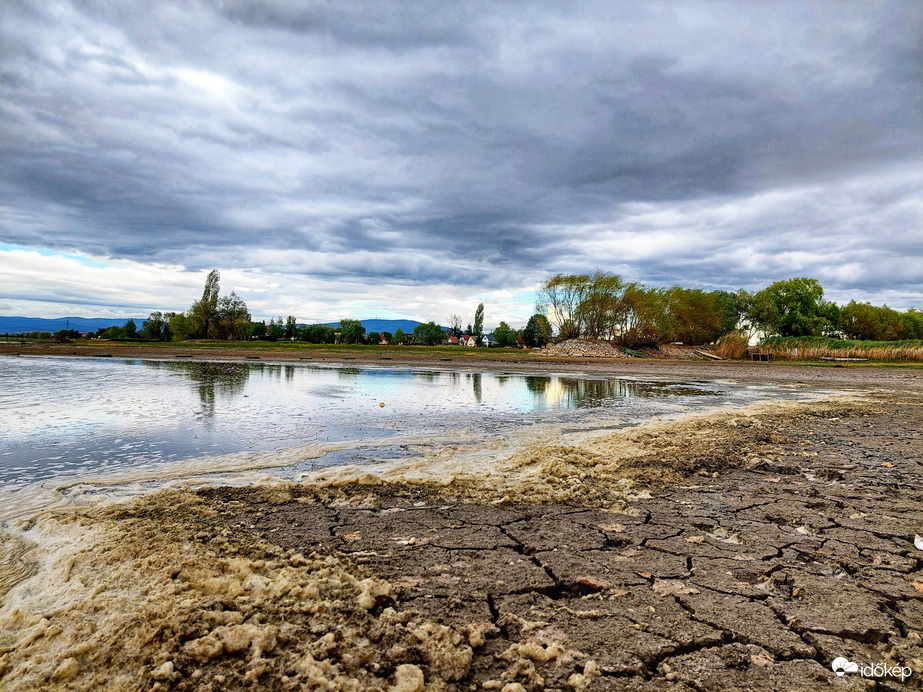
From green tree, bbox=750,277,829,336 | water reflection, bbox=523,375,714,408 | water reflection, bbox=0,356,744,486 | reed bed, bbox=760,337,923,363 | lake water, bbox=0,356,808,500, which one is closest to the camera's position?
lake water, bbox=0,356,808,500

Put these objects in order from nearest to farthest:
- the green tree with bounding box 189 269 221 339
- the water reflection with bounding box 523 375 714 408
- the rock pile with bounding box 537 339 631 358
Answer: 1. the water reflection with bounding box 523 375 714 408
2. the rock pile with bounding box 537 339 631 358
3. the green tree with bounding box 189 269 221 339

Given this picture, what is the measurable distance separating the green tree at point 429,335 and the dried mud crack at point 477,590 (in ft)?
379

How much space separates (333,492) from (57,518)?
8.28 ft

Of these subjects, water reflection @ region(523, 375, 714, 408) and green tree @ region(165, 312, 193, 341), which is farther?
green tree @ region(165, 312, 193, 341)

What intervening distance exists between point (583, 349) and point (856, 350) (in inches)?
1033

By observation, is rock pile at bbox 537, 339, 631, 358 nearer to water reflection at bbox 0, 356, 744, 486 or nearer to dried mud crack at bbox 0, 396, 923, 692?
water reflection at bbox 0, 356, 744, 486

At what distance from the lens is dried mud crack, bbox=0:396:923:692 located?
2.45 m

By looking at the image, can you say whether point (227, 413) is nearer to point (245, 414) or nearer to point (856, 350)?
point (245, 414)

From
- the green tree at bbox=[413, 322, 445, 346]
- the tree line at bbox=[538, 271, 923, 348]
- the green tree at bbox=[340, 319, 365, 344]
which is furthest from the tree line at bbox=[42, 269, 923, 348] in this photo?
the green tree at bbox=[413, 322, 445, 346]

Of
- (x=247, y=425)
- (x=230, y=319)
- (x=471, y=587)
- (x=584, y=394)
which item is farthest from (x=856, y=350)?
(x=230, y=319)

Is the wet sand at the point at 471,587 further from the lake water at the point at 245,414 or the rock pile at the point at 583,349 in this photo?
the rock pile at the point at 583,349

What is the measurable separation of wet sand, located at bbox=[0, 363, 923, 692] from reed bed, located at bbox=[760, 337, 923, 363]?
52.5m

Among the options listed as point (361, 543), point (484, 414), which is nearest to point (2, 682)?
point (361, 543)

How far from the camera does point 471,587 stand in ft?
10.8
